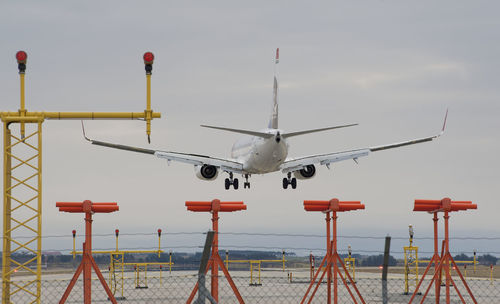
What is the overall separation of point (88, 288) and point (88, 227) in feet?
5.26

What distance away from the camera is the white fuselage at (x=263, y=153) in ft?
202

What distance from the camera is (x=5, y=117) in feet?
76.7

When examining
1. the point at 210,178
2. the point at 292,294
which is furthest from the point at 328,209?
the point at 210,178

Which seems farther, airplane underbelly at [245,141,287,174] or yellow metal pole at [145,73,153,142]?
airplane underbelly at [245,141,287,174]

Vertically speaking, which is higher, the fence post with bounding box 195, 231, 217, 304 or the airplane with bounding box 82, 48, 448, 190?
the airplane with bounding box 82, 48, 448, 190

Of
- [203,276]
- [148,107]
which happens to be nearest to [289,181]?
[148,107]

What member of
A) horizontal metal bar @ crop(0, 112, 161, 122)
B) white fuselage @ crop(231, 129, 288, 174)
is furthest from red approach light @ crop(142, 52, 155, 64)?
white fuselage @ crop(231, 129, 288, 174)

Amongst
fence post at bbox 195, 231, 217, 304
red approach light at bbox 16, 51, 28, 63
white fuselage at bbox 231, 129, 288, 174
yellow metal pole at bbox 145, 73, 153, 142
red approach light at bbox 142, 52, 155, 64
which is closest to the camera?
fence post at bbox 195, 231, 217, 304

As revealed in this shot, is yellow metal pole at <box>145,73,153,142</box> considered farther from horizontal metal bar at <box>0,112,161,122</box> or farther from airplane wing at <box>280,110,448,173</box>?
airplane wing at <box>280,110,448,173</box>

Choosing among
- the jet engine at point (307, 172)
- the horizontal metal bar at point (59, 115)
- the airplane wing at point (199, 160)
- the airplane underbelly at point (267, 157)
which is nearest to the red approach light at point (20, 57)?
the horizontal metal bar at point (59, 115)

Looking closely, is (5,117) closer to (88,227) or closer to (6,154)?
(6,154)

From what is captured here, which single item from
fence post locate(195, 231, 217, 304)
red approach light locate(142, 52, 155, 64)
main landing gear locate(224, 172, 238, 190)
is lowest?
fence post locate(195, 231, 217, 304)

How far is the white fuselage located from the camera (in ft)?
202

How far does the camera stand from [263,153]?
62.6 metres
